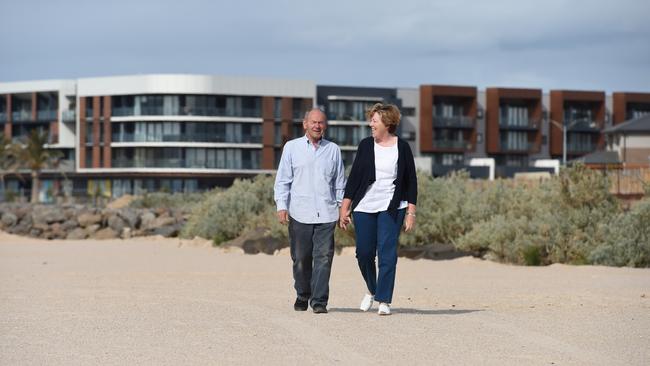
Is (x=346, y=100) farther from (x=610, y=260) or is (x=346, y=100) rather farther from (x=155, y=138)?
(x=610, y=260)

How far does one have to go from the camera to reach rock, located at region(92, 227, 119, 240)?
39.9 m

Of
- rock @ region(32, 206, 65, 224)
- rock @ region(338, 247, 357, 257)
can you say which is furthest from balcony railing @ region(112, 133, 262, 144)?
rock @ region(338, 247, 357, 257)

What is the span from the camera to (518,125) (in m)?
99.6

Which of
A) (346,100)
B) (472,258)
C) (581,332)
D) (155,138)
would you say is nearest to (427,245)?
(472,258)

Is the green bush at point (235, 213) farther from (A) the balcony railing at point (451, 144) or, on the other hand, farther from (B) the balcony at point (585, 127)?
(B) the balcony at point (585, 127)

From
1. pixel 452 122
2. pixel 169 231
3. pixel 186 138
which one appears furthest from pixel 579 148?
pixel 169 231

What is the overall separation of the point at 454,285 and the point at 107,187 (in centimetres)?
7512

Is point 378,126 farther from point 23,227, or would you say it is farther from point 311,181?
point 23,227

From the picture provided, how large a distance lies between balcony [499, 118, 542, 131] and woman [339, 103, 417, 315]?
293 feet

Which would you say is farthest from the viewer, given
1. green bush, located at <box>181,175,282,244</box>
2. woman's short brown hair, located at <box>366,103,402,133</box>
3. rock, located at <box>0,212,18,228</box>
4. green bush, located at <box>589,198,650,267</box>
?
rock, located at <box>0,212,18,228</box>

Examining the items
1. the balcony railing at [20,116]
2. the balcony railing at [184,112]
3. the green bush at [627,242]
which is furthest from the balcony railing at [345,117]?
the green bush at [627,242]

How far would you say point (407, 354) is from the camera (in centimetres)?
845

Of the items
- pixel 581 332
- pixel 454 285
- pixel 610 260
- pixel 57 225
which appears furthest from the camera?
pixel 57 225

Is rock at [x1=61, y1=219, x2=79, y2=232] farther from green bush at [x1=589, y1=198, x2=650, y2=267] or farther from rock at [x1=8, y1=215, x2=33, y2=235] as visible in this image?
A: green bush at [x1=589, y1=198, x2=650, y2=267]
